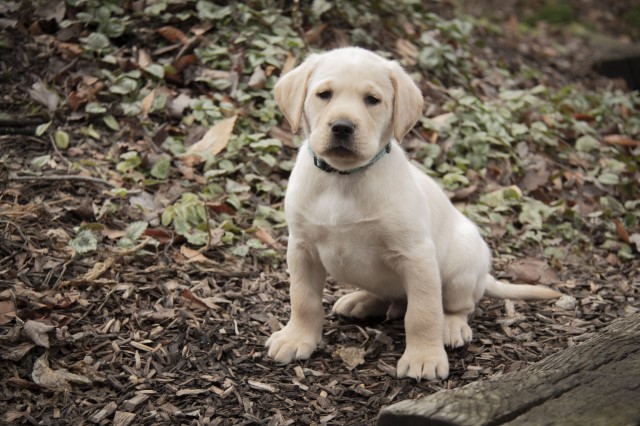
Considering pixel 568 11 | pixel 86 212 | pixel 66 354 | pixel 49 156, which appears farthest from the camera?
pixel 568 11

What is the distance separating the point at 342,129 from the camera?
3.15 meters

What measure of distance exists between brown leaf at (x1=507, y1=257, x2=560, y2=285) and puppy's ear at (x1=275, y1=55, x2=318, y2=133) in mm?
2293

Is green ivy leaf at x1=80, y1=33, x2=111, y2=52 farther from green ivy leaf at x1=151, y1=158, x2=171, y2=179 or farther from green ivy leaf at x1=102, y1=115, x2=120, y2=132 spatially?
green ivy leaf at x1=151, y1=158, x2=171, y2=179

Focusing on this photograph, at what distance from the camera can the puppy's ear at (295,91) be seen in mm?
3453

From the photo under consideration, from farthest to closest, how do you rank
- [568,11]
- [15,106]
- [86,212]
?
[568,11] < [15,106] < [86,212]

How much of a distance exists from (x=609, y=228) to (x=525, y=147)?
115cm

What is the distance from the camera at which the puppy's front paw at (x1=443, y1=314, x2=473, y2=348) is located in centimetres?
375

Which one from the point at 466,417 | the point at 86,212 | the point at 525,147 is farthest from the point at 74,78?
the point at 466,417

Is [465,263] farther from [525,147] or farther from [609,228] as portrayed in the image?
[525,147]

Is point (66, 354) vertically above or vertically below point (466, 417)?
below

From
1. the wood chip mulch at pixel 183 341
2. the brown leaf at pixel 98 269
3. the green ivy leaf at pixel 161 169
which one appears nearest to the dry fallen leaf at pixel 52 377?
the wood chip mulch at pixel 183 341

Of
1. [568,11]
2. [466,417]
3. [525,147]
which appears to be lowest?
[568,11]

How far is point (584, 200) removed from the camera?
607 cm

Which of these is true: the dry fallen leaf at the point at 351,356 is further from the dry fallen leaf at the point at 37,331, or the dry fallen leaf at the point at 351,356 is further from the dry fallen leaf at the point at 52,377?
the dry fallen leaf at the point at 37,331
